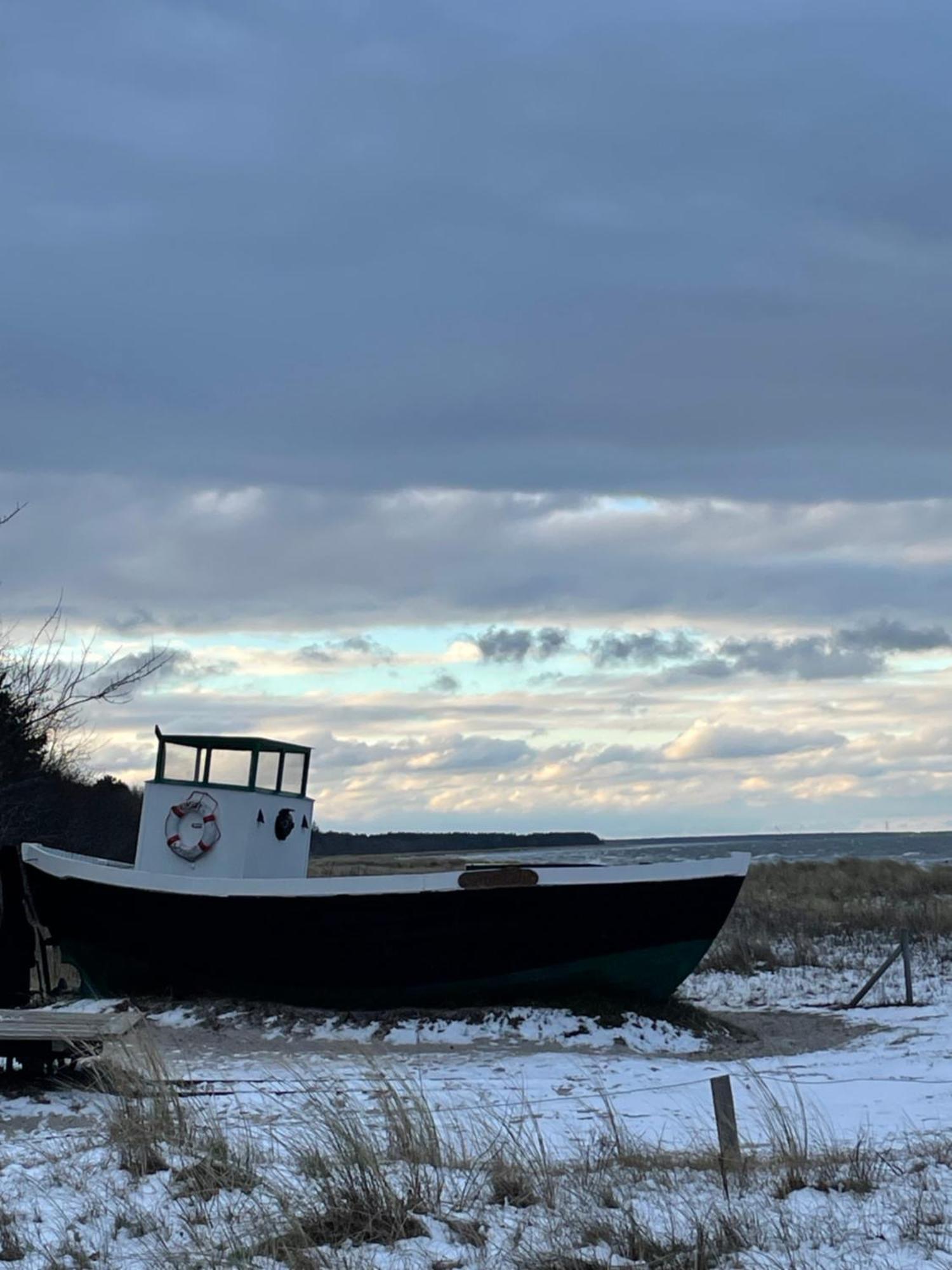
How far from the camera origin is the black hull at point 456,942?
47.8 feet

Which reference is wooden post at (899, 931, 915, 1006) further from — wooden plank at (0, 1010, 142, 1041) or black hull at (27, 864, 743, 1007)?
wooden plank at (0, 1010, 142, 1041)

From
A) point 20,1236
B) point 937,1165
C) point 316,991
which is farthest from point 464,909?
point 20,1236

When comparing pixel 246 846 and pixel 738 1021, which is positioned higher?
pixel 246 846

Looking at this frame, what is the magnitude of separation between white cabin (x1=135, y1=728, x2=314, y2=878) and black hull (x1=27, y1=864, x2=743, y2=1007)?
91cm

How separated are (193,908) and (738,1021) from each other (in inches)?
254

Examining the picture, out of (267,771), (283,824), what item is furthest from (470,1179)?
(283,824)

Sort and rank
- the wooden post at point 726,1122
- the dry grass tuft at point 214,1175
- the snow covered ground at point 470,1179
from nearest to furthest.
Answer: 1. the snow covered ground at point 470,1179
2. the dry grass tuft at point 214,1175
3. the wooden post at point 726,1122

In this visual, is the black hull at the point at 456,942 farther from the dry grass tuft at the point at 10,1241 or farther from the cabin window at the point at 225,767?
the dry grass tuft at the point at 10,1241

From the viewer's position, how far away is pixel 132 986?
53.7 feet

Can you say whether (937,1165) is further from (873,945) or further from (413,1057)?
(873,945)

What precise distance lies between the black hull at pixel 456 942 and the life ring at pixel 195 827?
2.78 ft

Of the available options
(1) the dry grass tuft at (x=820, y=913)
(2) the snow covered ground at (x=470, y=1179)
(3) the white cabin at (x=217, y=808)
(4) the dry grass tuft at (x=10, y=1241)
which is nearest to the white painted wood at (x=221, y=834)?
(3) the white cabin at (x=217, y=808)

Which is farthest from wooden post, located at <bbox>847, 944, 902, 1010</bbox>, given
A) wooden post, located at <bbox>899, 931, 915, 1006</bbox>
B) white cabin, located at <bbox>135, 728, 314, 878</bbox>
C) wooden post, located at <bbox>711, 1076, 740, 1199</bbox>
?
wooden post, located at <bbox>711, 1076, 740, 1199</bbox>

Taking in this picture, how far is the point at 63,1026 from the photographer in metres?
11.1
